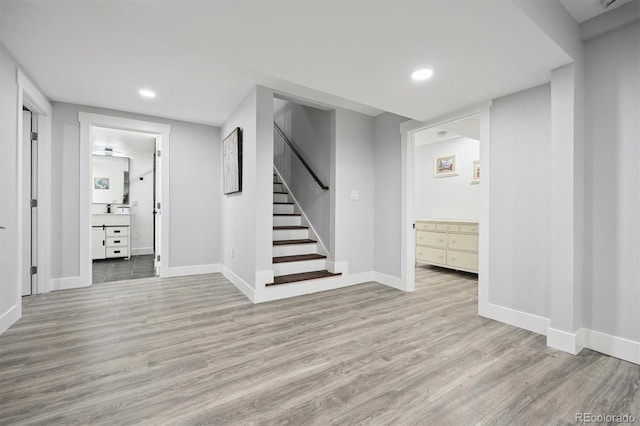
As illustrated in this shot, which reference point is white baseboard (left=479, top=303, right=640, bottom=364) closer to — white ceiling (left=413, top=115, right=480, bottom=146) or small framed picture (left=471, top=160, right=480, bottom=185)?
white ceiling (left=413, top=115, right=480, bottom=146)

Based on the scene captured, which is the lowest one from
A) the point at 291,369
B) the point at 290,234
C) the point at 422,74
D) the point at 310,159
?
the point at 291,369

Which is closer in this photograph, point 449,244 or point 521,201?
point 521,201

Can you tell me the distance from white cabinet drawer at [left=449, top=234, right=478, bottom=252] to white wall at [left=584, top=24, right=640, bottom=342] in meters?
2.18

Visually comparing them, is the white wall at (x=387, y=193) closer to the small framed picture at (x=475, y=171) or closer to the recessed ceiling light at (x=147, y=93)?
the small framed picture at (x=475, y=171)

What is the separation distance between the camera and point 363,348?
79.7 inches

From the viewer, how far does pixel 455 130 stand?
373 centimetres

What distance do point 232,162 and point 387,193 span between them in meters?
2.11

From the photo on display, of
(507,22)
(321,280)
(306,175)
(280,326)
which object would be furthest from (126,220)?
(507,22)

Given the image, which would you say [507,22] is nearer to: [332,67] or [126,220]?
[332,67]

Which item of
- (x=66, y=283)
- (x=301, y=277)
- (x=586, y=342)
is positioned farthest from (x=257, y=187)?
(x=586, y=342)

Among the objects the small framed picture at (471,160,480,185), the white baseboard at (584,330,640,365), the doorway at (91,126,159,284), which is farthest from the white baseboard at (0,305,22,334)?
the small framed picture at (471,160,480,185)

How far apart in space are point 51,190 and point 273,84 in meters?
3.05

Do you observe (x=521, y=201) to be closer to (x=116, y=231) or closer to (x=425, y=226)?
(x=425, y=226)

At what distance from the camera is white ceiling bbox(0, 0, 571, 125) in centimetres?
154
